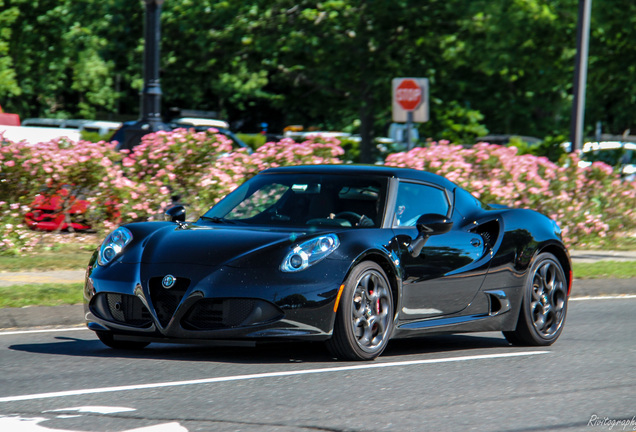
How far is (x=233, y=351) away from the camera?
24.0ft

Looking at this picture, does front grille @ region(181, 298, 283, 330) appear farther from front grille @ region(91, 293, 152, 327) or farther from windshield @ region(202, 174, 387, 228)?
windshield @ region(202, 174, 387, 228)

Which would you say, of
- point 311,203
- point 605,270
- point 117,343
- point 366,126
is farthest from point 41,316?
point 366,126

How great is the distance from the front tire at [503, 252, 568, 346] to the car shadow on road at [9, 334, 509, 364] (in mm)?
242

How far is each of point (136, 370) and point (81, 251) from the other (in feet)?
22.3

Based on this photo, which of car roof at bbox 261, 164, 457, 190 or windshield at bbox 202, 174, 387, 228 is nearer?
windshield at bbox 202, 174, 387, 228

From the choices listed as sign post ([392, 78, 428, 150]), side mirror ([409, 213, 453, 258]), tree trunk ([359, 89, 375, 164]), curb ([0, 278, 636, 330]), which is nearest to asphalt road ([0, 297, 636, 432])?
curb ([0, 278, 636, 330])

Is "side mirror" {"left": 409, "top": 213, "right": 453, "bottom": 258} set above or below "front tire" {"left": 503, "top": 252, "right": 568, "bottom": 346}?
above

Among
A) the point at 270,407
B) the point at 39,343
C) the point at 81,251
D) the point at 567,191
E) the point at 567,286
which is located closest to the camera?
the point at 270,407

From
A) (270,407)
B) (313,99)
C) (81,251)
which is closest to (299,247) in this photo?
(270,407)

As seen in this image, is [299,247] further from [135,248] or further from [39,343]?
[39,343]

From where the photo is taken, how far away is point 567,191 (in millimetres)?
16516

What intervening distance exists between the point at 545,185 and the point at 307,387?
10746 mm

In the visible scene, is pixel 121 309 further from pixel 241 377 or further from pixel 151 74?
pixel 151 74

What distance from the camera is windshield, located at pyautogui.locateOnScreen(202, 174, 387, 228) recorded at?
7277 millimetres
